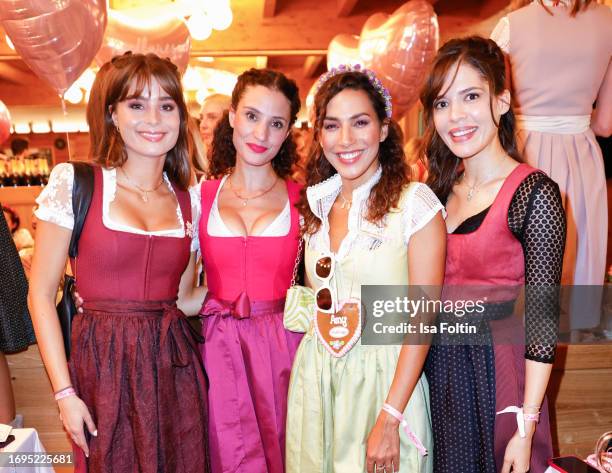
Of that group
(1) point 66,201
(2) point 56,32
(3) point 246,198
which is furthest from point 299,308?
(2) point 56,32

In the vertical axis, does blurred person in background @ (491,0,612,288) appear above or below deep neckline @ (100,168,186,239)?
above

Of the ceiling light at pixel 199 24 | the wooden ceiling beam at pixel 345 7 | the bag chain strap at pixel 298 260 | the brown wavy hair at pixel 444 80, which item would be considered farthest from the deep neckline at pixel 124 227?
the wooden ceiling beam at pixel 345 7

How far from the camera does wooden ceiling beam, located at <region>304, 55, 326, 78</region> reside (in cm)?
749

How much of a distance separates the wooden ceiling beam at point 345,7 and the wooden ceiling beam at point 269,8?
1.92 feet

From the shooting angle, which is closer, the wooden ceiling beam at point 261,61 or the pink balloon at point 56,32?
the pink balloon at point 56,32

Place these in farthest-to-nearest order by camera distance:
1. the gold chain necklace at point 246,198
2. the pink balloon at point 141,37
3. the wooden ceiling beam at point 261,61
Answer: the wooden ceiling beam at point 261,61 → the pink balloon at point 141,37 → the gold chain necklace at point 246,198

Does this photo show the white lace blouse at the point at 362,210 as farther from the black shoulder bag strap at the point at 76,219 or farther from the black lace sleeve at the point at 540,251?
the black shoulder bag strap at the point at 76,219

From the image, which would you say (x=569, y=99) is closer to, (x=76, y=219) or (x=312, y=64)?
(x=76, y=219)

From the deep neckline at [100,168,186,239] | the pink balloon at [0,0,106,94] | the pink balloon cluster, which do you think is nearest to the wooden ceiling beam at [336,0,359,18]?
the pink balloon cluster

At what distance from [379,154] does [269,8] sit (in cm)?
380

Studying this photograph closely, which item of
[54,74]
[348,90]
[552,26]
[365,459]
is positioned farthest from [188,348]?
[54,74]

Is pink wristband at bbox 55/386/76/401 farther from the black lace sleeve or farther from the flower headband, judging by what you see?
the black lace sleeve

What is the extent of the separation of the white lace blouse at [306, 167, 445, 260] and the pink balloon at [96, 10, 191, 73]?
2.28 m

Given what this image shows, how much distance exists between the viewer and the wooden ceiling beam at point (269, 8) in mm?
4817
